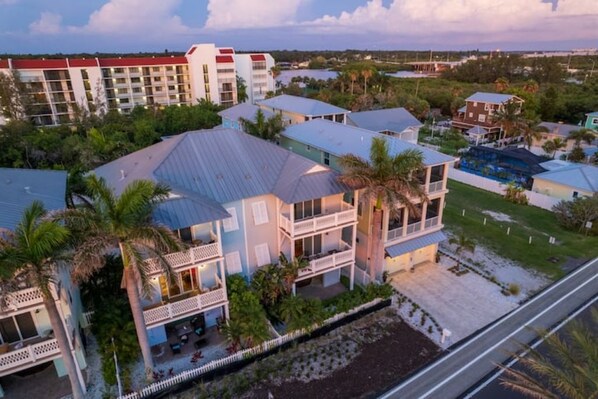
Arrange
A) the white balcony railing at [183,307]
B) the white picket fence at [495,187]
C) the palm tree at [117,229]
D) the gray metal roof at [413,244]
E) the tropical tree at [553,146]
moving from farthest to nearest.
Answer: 1. the tropical tree at [553,146]
2. the white picket fence at [495,187]
3. the gray metal roof at [413,244]
4. the white balcony railing at [183,307]
5. the palm tree at [117,229]

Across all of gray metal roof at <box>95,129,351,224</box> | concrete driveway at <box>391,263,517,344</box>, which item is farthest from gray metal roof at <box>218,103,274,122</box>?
concrete driveway at <box>391,263,517,344</box>

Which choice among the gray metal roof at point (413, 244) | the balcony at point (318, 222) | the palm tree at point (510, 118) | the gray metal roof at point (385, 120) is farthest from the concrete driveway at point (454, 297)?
the palm tree at point (510, 118)

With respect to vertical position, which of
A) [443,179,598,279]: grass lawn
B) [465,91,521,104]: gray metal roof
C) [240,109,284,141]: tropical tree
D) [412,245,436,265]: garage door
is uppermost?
[240,109,284,141]: tropical tree

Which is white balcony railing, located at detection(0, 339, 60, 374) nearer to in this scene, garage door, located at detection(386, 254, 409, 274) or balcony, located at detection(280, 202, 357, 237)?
balcony, located at detection(280, 202, 357, 237)

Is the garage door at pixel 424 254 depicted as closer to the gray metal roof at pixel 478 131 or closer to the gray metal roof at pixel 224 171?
the gray metal roof at pixel 224 171

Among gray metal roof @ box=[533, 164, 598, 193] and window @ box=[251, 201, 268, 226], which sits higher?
window @ box=[251, 201, 268, 226]

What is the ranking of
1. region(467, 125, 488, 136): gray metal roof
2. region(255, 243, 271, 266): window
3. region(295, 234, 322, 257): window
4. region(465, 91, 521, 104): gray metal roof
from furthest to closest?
region(467, 125, 488, 136): gray metal roof
region(465, 91, 521, 104): gray metal roof
region(295, 234, 322, 257): window
region(255, 243, 271, 266): window
